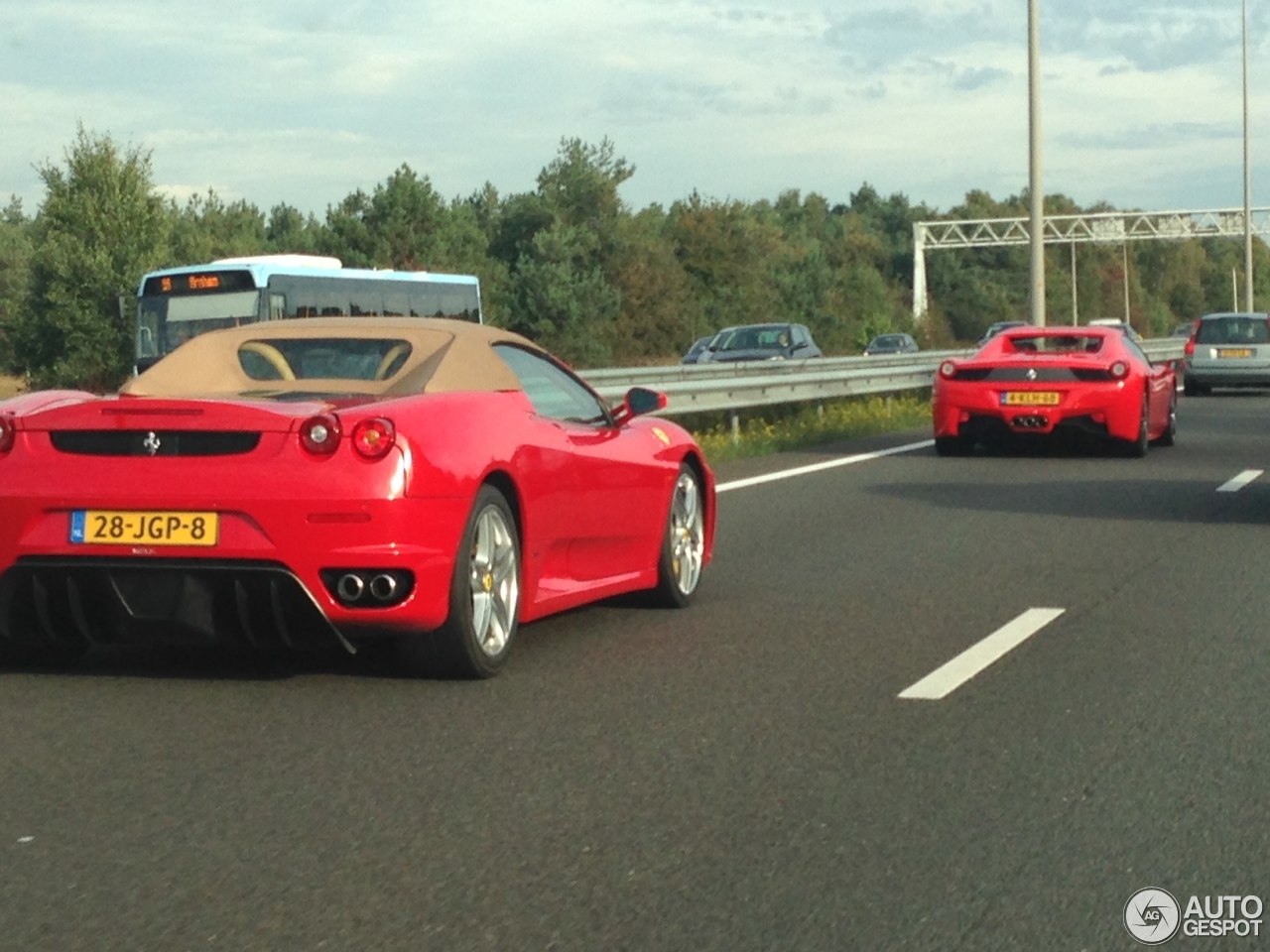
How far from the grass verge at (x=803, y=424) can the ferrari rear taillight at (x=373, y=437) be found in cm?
1289

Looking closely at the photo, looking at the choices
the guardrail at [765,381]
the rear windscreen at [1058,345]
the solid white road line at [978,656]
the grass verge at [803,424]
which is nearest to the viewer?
the solid white road line at [978,656]

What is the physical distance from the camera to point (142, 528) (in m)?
6.94

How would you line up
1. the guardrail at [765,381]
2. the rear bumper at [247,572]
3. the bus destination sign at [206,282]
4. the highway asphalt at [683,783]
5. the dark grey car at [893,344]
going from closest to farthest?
the highway asphalt at [683,783] < the rear bumper at [247,572] < the guardrail at [765,381] < the bus destination sign at [206,282] < the dark grey car at [893,344]

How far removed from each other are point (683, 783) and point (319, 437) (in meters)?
1.87

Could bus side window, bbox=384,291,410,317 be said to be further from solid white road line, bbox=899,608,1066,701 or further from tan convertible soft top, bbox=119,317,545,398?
tan convertible soft top, bbox=119,317,545,398

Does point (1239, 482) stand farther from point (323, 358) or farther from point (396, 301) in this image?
point (396, 301)

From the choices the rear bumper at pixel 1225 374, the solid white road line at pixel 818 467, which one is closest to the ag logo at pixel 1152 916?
the solid white road line at pixel 818 467

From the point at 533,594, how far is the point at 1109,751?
7.91 ft

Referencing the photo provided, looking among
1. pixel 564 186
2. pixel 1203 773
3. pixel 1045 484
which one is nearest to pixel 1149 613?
pixel 1203 773

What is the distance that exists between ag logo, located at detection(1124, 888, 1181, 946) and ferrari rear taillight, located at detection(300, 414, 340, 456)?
3227mm

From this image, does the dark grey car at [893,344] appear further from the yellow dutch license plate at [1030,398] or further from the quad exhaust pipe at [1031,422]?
the quad exhaust pipe at [1031,422]

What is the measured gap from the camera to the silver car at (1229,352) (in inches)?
1377

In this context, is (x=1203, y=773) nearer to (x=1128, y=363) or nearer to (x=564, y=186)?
(x=1128, y=363)

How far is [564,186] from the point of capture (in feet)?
313
